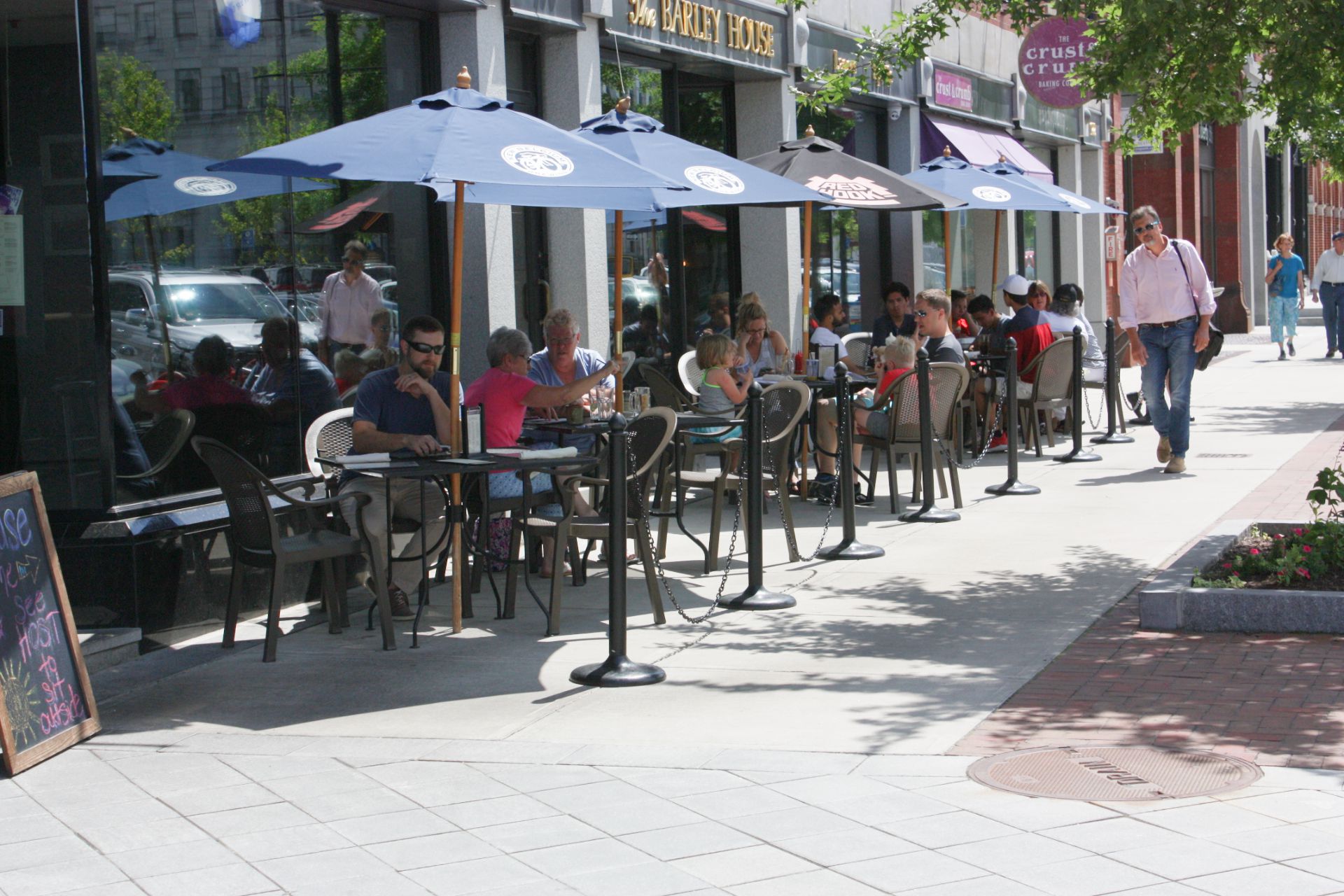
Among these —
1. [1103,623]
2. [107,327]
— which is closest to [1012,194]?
[1103,623]

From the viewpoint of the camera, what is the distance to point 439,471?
282 inches

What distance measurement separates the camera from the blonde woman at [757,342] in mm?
11875

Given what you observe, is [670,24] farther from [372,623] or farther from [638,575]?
[372,623]

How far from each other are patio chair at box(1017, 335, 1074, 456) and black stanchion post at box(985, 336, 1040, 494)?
1564 millimetres

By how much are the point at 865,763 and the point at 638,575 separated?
12.5 ft

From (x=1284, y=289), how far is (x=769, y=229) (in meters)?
13.2

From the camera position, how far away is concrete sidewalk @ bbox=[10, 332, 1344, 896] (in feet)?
14.6

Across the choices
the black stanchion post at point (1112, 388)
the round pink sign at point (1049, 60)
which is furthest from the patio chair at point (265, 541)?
the round pink sign at point (1049, 60)

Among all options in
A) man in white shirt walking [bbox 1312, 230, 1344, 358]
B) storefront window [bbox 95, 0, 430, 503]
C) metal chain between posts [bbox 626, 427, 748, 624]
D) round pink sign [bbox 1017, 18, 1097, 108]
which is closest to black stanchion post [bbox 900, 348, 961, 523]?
metal chain between posts [bbox 626, 427, 748, 624]

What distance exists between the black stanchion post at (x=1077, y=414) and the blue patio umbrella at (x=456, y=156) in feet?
22.8

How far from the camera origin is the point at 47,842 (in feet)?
15.9

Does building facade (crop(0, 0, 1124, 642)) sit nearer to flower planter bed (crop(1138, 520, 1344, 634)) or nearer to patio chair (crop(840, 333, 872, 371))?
patio chair (crop(840, 333, 872, 371))

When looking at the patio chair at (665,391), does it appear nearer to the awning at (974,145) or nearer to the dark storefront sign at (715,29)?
the dark storefront sign at (715,29)

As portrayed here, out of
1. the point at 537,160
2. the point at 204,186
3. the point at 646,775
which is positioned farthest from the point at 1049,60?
the point at 646,775
